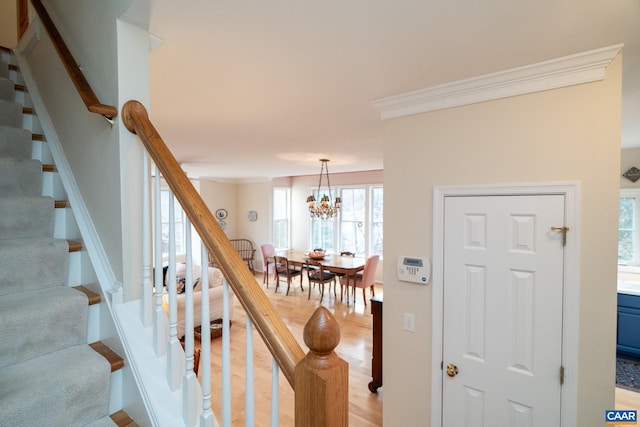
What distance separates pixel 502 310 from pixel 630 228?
139 inches

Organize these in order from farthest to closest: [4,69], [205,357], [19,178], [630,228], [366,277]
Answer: [366,277]
[630,228]
[4,69]
[19,178]
[205,357]

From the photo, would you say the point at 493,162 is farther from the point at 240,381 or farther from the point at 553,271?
the point at 240,381

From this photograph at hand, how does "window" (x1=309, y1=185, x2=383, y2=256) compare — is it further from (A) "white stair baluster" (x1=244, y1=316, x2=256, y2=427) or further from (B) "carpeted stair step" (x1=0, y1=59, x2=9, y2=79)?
(A) "white stair baluster" (x1=244, y1=316, x2=256, y2=427)

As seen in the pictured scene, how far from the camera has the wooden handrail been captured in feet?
3.75

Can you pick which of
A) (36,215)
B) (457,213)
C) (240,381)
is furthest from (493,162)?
(240,381)

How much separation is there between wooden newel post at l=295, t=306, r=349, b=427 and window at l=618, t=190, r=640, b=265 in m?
4.69

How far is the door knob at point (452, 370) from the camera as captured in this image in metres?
1.81

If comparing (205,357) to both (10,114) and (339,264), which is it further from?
(339,264)

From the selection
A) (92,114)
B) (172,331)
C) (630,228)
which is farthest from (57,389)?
(630,228)

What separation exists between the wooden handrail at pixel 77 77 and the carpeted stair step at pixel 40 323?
745 mm

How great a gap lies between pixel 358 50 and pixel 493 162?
0.96 meters

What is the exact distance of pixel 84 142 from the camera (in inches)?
56.8

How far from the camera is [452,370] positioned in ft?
5.96

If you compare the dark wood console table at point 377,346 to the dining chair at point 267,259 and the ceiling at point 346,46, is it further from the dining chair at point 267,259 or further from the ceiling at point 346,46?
the dining chair at point 267,259
